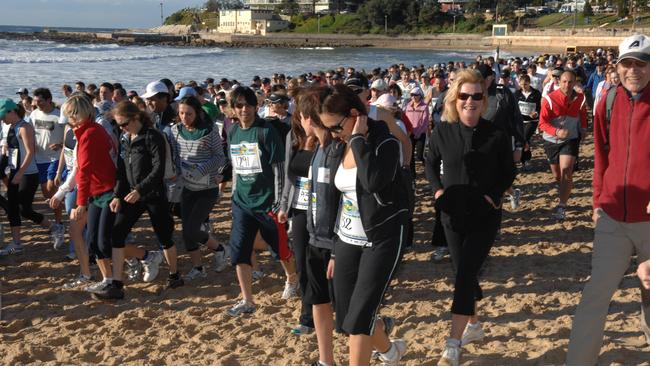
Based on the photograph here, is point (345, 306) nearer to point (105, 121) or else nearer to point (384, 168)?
point (384, 168)

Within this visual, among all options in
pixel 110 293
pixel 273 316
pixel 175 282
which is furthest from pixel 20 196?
pixel 273 316

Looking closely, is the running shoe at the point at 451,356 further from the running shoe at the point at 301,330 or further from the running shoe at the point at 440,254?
the running shoe at the point at 440,254

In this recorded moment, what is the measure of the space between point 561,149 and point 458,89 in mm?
3971

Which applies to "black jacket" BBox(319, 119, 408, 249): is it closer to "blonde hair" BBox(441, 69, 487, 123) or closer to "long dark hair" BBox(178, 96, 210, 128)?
"blonde hair" BBox(441, 69, 487, 123)

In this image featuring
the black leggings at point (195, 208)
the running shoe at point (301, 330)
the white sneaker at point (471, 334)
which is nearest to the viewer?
the white sneaker at point (471, 334)

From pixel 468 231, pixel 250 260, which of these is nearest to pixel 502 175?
pixel 468 231

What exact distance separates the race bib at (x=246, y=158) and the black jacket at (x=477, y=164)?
162 cm

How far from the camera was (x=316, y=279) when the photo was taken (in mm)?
3689

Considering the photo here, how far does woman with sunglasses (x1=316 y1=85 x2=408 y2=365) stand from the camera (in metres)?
Answer: 3.04

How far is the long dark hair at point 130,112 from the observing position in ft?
16.5

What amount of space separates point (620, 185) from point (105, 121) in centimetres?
452

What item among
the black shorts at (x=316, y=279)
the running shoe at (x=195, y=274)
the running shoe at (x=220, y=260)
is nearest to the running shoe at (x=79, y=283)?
the running shoe at (x=195, y=274)

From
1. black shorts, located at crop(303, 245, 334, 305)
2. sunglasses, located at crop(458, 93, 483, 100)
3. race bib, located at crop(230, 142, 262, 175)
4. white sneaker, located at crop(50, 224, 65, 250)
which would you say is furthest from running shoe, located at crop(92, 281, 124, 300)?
sunglasses, located at crop(458, 93, 483, 100)

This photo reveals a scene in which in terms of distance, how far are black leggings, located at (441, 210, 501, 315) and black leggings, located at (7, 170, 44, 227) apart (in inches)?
191
